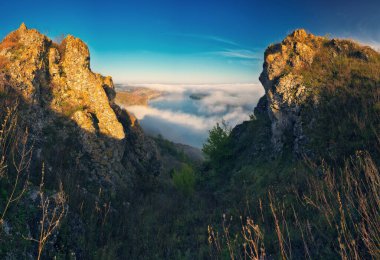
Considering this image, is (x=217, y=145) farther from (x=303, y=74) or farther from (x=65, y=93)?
(x=65, y=93)

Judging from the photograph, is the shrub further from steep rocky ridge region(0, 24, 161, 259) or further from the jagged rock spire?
the jagged rock spire

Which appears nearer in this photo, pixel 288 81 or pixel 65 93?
pixel 65 93

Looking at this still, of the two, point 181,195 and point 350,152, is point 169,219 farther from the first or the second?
point 350,152

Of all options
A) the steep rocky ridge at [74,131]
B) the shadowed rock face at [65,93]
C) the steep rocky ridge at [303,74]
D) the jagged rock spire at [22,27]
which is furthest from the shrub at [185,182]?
the jagged rock spire at [22,27]

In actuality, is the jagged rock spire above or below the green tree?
above

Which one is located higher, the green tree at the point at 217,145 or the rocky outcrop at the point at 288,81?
the rocky outcrop at the point at 288,81

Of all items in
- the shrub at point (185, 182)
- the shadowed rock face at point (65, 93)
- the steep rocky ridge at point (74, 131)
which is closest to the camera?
the steep rocky ridge at point (74, 131)

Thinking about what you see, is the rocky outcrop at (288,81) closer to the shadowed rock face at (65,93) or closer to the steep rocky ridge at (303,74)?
the steep rocky ridge at (303,74)

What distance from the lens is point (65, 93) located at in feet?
66.2

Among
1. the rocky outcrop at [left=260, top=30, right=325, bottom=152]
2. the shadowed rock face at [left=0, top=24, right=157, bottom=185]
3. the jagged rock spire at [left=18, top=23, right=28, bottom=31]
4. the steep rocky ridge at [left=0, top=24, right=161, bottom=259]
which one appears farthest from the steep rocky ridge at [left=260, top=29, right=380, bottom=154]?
the jagged rock spire at [left=18, top=23, right=28, bottom=31]

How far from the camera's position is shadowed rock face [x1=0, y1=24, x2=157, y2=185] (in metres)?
17.6

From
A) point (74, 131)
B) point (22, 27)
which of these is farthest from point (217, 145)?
point (22, 27)

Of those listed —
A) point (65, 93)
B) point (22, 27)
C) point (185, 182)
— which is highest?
point (22, 27)

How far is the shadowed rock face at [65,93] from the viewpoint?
57.8 ft
